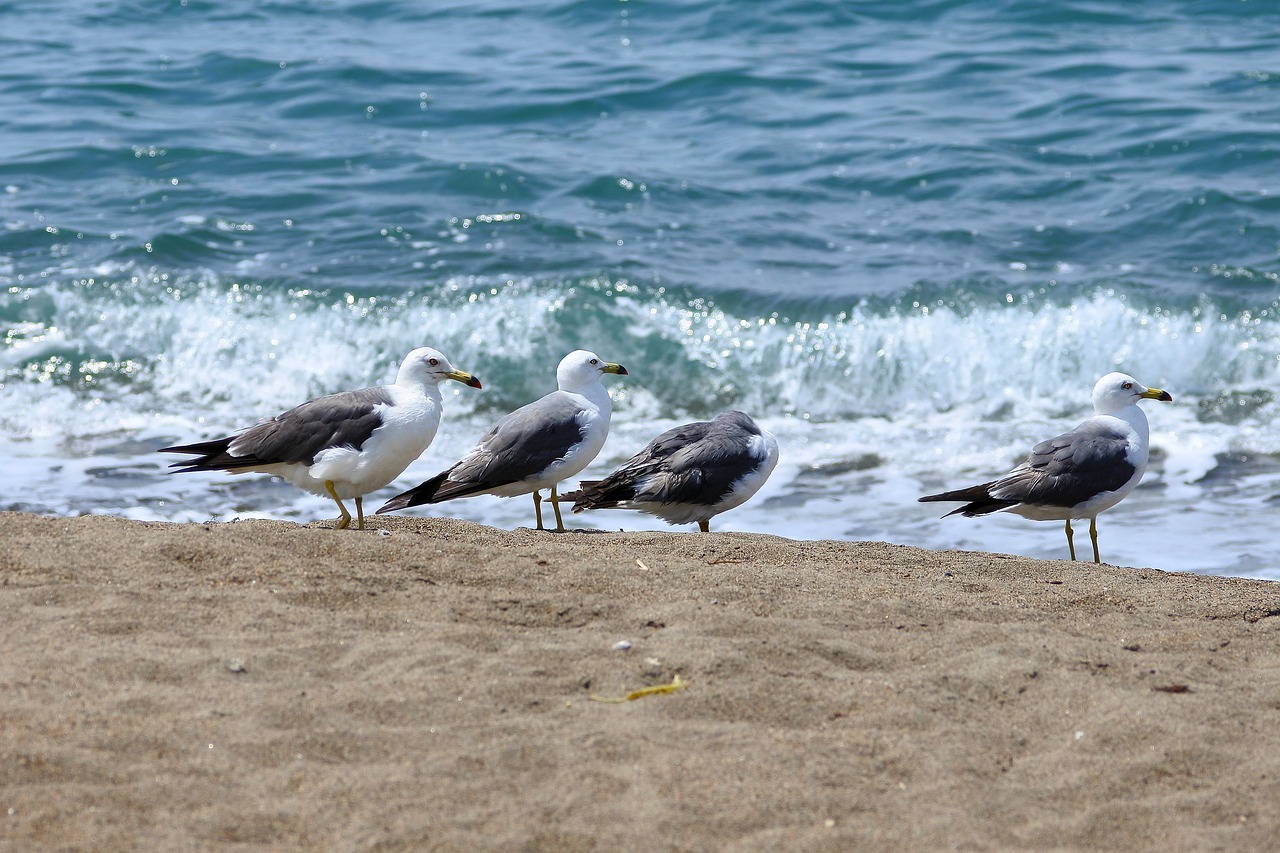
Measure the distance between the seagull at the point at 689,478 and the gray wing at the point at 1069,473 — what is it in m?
1.19

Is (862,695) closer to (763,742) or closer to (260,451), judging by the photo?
(763,742)

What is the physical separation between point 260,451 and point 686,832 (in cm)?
361

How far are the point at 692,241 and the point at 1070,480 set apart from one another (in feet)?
21.8

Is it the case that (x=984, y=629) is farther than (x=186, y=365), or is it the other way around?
(x=186, y=365)

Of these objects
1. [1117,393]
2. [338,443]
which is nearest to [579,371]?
[338,443]

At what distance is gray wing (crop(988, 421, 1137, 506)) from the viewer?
21.8ft

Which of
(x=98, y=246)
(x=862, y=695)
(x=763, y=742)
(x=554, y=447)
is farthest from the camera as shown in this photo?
(x=98, y=246)

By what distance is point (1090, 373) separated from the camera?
1091 cm

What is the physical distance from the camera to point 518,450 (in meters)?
6.48

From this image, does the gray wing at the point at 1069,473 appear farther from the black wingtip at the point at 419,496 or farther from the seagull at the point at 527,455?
the black wingtip at the point at 419,496

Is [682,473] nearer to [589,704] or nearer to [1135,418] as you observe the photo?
[1135,418]

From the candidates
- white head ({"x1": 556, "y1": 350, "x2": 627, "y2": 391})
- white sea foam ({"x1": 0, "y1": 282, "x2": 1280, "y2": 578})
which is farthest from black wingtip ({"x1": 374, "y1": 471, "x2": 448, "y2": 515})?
white sea foam ({"x1": 0, "y1": 282, "x2": 1280, "y2": 578})

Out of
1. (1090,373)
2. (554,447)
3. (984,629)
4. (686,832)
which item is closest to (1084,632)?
(984,629)

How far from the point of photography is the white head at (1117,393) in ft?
23.4
